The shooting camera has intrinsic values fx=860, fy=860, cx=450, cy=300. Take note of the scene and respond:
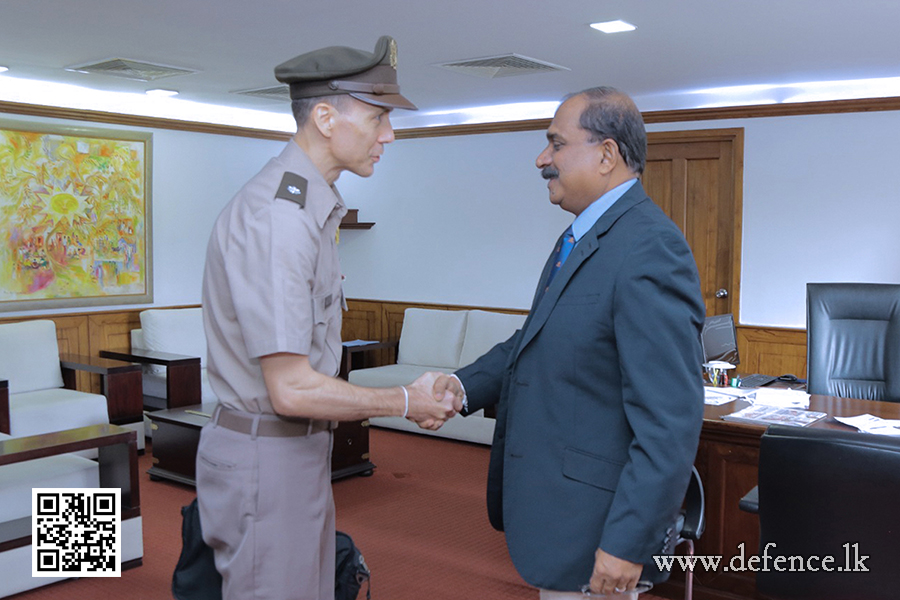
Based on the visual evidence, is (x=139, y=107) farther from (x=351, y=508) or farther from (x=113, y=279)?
(x=351, y=508)

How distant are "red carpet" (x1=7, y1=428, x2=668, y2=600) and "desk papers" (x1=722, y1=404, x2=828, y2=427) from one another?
2.96 feet

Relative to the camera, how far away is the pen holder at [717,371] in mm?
4086

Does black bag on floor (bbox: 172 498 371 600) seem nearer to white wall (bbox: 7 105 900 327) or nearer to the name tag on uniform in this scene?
the name tag on uniform

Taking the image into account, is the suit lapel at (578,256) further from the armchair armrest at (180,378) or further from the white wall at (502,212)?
the white wall at (502,212)

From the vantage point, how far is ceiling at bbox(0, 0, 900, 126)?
165 inches

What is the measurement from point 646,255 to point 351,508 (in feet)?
11.8

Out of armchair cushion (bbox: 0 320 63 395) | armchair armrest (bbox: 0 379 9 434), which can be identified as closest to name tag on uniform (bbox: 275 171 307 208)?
armchair armrest (bbox: 0 379 9 434)

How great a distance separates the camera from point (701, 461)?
11.3 ft

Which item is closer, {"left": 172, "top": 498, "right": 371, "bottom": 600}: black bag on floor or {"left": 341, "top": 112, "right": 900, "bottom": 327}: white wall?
{"left": 172, "top": 498, "right": 371, "bottom": 600}: black bag on floor

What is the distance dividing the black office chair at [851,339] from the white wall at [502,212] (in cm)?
192

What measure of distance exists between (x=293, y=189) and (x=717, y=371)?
2.95m

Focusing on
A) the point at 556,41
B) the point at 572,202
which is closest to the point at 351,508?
the point at 556,41

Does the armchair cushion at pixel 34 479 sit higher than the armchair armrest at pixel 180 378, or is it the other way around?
the armchair armrest at pixel 180 378

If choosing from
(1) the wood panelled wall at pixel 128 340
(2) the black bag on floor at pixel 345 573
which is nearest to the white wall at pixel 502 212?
(1) the wood panelled wall at pixel 128 340
